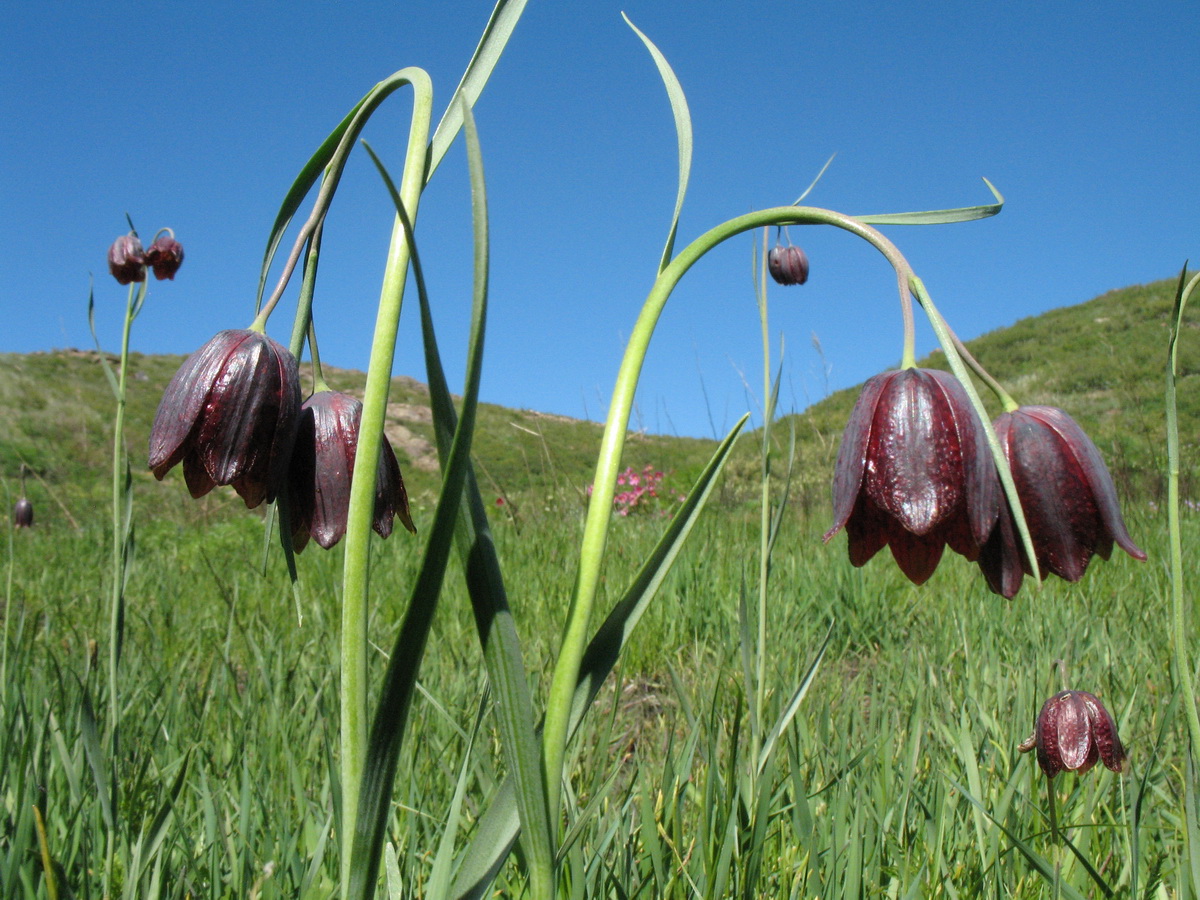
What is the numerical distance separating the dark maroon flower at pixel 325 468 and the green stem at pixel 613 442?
16 cm

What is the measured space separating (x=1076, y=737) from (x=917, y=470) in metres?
0.56

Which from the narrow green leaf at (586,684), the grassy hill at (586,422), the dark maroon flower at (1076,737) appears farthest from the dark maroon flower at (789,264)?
the grassy hill at (586,422)

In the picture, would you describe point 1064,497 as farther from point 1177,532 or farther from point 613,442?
point 613,442

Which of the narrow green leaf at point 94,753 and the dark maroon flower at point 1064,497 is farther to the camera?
the narrow green leaf at point 94,753

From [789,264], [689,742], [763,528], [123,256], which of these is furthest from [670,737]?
[123,256]

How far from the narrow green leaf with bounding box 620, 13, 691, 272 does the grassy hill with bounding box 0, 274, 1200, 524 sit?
322 cm

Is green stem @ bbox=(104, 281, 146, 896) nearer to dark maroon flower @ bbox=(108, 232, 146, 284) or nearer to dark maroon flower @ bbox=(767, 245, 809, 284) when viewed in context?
dark maroon flower @ bbox=(108, 232, 146, 284)

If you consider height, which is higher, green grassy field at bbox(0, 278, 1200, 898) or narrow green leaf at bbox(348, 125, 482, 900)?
narrow green leaf at bbox(348, 125, 482, 900)

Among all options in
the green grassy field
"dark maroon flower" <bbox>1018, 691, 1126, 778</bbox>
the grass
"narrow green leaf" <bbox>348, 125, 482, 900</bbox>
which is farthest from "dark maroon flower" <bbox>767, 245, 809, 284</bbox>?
"narrow green leaf" <bbox>348, 125, 482, 900</bbox>

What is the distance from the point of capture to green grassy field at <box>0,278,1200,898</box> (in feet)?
2.93

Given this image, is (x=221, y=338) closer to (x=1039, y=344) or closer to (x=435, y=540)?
(x=435, y=540)

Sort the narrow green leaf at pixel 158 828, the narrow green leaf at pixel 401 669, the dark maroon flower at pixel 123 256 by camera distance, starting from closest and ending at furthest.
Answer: the narrow green leaf at pixel 401 669, the narrow green leaf at pixel 158 828, the dark maroon flower at pixel 123 256

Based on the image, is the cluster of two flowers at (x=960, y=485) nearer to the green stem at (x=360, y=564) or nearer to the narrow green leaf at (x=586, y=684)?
the narrow green leaf at (x=586, y=684)

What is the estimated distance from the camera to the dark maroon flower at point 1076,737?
956mm
